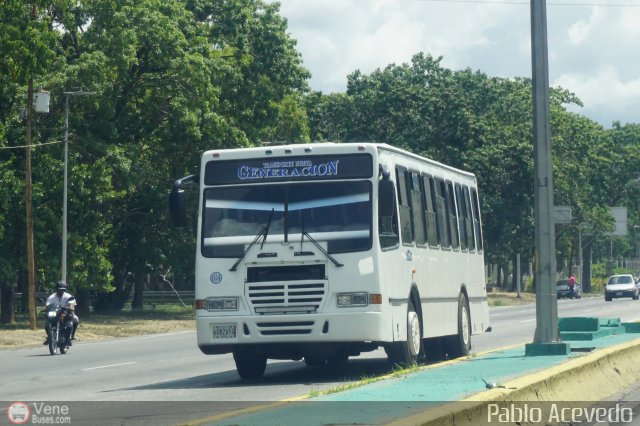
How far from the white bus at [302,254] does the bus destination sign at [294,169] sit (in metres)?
0.01

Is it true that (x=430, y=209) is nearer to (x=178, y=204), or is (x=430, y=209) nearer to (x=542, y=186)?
(x=542, y=186)

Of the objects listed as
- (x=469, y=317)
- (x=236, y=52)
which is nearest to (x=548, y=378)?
(x=469, y=317)

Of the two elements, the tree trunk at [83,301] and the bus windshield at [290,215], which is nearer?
the bus windshield at [290,215]

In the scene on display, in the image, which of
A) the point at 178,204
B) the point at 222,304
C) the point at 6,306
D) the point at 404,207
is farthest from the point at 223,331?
the point at 6,306

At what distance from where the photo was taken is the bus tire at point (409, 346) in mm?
17484

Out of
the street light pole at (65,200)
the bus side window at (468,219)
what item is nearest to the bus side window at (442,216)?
the bus side window at (468,219)

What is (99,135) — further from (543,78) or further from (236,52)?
(543,78)

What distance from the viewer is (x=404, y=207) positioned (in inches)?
715

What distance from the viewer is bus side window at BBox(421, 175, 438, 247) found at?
19641 millimetres

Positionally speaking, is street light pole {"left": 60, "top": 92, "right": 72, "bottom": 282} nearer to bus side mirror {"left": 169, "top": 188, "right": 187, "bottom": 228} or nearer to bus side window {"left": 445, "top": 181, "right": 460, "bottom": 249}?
bus side window {"left": 445, "top": 181, "right": 460, "bottom": 249}

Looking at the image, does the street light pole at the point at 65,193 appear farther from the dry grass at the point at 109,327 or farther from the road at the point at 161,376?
the road at the point at 161,376

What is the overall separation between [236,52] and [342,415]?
41.0m

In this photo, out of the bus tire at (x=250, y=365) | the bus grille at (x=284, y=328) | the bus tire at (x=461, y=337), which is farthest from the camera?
the bus tire at (x=461, y=337)

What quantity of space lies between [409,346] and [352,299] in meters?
1.69
